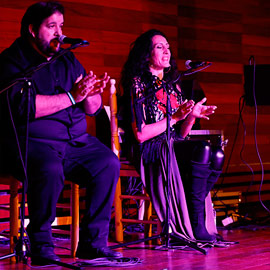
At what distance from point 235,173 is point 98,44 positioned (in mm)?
2013

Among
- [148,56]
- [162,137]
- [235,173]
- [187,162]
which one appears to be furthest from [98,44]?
[235,173]

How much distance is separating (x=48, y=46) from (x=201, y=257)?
4.79ft

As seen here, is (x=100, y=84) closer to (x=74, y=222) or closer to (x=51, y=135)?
(x=51, y=135)

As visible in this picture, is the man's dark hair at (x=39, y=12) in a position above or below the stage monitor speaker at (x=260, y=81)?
above

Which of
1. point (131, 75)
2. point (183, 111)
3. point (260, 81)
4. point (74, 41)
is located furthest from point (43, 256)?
point (260, 81)

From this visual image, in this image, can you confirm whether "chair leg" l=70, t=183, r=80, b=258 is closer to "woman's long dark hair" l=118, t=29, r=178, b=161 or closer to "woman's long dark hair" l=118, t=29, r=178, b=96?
"woman's long dark hair" l=118, t=29, r=178, b=161

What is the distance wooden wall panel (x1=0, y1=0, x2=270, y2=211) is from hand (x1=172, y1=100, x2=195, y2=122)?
131 cm

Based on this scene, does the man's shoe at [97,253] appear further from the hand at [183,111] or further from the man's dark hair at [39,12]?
the man's dark hair at [39,12]

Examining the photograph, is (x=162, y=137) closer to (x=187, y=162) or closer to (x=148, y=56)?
(x=187, y=162)

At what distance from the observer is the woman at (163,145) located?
334 centimetres

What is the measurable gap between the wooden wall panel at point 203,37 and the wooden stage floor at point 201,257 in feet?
5.74

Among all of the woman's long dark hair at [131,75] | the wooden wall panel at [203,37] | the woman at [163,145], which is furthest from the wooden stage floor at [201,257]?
the wooden wall panel at [203,37]

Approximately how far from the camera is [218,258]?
296cm

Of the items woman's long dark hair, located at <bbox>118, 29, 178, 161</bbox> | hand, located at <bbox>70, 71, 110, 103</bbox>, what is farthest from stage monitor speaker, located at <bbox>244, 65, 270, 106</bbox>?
hand, located at <bbox>70, 71, 110, 103</bbox>
